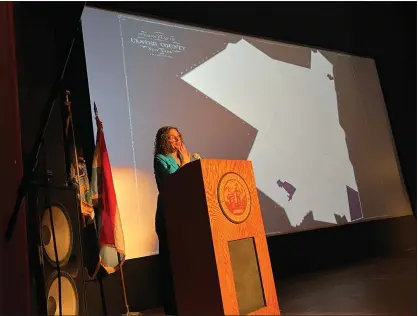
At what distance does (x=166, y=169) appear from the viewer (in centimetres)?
232

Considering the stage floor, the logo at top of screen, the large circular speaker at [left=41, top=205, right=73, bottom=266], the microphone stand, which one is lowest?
the stage floor

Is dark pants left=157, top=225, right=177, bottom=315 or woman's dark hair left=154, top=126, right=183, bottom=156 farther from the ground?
woman's dark hair left=154, top=126, right=183, bottom=156

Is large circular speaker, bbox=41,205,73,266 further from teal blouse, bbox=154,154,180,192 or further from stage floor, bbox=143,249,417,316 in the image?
stage floor, bbox=143,249,417,316

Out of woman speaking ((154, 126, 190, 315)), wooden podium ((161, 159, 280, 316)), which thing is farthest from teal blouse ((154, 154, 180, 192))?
wooden podium ((161, 159, 280, 316))

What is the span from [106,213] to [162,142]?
0.61m

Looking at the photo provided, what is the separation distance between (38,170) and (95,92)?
998 millimetres

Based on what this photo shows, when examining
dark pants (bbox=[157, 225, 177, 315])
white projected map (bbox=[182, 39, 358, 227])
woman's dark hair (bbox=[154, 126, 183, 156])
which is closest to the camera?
dark pants (bbox=[157, 225, 177, 315])

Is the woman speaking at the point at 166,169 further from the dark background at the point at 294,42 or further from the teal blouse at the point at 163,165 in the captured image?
the dark background at the point at 294,42

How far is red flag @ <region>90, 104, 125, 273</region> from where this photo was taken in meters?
2.03

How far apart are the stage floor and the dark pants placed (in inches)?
3.0

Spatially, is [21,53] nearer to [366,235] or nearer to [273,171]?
[273,171]

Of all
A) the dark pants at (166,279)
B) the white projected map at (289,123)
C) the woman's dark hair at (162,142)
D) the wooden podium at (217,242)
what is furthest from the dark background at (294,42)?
the wooden podium at (217,242)

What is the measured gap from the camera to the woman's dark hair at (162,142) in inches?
95.1

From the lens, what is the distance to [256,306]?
55.4 inches
